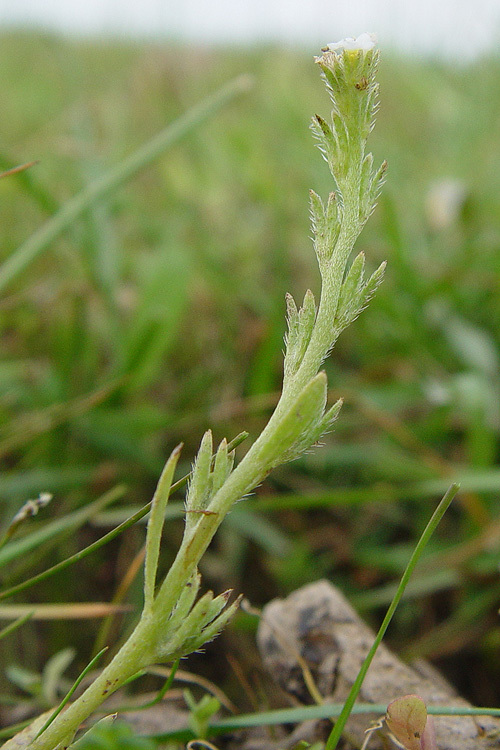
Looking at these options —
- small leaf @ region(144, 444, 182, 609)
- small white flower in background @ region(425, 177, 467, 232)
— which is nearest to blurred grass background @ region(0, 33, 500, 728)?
small white flower in background @ region(425, 177, 467, 232)

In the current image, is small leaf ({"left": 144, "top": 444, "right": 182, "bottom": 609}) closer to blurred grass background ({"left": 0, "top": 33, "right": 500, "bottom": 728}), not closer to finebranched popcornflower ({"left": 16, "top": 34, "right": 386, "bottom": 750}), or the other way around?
finebranched popcornflower ({"left": 16, "top": 34, "right": 386, "bottom": 750})

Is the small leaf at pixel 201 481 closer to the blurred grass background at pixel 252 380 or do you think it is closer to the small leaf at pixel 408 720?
the small leaf at pixel 408 720

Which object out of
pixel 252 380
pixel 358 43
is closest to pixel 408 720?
pixel 358 43

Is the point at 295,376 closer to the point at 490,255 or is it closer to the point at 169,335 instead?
the point at 169,335

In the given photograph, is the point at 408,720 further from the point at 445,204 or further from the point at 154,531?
the point at 445,204

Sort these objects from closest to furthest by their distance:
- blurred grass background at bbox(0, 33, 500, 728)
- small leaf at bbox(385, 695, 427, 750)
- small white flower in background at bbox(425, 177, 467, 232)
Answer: small leaf at bbox(385, 695, 427, 750) → blurred grass background at bbox(0, 33, 500, 728) → small white flower in background at bbox(425, 177, 467, 232)
